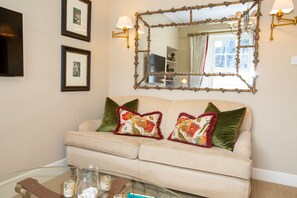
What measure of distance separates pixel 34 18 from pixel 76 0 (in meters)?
0.70

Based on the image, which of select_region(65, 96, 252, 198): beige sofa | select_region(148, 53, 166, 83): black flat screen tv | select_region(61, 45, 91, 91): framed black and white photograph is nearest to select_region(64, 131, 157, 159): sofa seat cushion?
select_region(65, 96, 252, 198): beige sofa

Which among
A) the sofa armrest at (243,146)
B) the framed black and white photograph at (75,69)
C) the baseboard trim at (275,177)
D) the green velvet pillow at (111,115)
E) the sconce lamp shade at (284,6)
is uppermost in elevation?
the sconce lamp shade at (284,6)

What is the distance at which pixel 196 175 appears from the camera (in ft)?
6.47

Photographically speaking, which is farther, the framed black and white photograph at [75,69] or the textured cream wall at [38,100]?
the framed black and white photograph at [75,69]

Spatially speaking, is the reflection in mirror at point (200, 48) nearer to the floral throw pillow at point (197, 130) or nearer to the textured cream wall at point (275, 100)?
the textured cream wall at point (275, 100)

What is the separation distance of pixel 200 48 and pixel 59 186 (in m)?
2.28

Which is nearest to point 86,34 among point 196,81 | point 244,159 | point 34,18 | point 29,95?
point 34,18

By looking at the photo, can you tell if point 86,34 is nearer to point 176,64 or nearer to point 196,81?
point 176,64

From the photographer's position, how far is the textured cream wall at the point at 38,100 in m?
2.10

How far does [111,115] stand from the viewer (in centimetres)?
276

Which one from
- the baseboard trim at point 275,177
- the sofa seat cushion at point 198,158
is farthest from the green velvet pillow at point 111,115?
the baseboard trim at point 275,177

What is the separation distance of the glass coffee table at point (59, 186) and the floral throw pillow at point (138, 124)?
105 centimetres

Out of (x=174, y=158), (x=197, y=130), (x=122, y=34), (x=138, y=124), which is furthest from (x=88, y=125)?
(x=122, y=34)

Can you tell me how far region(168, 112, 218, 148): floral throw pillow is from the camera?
2188 mm
